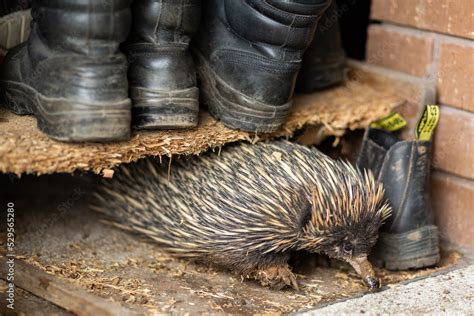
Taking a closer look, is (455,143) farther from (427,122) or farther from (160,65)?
(160,65)

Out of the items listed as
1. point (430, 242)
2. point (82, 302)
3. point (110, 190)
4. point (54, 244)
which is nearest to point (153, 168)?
point (110, 190)

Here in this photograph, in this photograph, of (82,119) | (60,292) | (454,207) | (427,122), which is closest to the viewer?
(82,119)

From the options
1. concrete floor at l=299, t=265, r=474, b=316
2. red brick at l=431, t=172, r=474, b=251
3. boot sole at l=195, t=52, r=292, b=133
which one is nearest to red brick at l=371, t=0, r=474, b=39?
red brick at l=431, t=172, r=474, b=251

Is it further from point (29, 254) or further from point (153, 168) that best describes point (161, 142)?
point (29, 254)

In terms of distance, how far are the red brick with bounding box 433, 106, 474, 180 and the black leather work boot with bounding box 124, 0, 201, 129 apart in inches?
35.3

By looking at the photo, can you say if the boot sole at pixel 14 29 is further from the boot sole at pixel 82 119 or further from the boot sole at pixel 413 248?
the boot sole at pixel 413 248

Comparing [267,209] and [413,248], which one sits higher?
[267,209]

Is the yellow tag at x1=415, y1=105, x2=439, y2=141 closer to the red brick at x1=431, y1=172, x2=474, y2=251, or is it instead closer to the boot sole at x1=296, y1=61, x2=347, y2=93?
the red brick at x1=431, y1=172, x2=474, y2=251

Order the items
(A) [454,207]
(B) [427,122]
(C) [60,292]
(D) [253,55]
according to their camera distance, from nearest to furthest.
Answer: (C) [60,292], (D) [253,55], (B) [427,122], (A) [454,207]

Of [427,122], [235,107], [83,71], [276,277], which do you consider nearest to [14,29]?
[83,71]

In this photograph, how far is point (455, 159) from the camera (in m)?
2.64

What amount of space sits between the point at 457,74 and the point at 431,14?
0.21 m

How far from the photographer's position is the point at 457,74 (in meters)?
2.59

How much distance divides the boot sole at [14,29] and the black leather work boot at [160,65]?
415 mm
